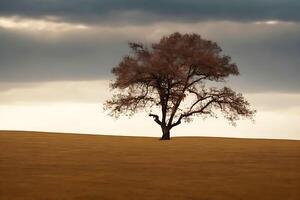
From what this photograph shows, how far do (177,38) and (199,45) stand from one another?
193 cm

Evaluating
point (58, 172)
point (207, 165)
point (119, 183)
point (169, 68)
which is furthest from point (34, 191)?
point (169, 68)

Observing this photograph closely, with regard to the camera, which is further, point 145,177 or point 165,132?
point 165,132

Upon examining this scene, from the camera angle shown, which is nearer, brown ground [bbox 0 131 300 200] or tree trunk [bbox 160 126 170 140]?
brown ground [bbox 0 131 300 200]

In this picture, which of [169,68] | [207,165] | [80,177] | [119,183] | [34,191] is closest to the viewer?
[34,191]

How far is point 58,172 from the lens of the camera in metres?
19.2

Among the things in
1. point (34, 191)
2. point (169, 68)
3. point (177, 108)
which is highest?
point (169, 68)

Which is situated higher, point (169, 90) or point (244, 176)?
point (169, 90)

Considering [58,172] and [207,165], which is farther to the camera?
[207,165]

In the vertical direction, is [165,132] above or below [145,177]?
above

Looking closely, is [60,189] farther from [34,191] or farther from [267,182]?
[267,182]

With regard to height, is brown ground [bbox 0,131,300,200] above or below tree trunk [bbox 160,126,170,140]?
below

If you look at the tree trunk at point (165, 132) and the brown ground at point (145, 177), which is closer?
the brown ground at point (145, 177)

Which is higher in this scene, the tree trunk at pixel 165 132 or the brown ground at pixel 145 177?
the tree trunk at pixel 165 132

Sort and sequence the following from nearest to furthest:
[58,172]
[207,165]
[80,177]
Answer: [80,177], [58,172], [207,165]
